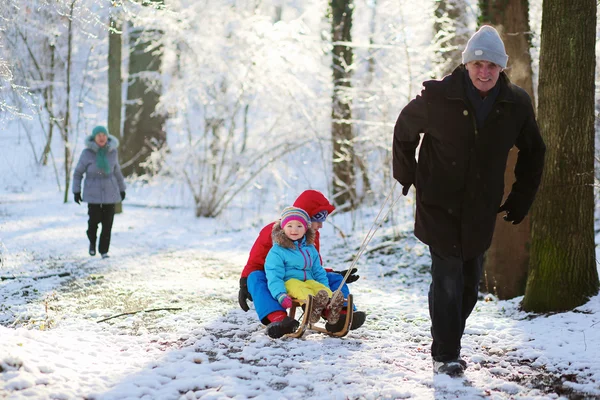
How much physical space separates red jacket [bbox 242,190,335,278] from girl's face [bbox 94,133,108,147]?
4368 millimetres

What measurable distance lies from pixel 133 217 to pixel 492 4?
29.4ft

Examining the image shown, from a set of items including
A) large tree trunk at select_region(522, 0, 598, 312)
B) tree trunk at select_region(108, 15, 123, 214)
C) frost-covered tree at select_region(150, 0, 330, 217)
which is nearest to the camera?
large tree trunk at select_region(522, 0, 598, 312)

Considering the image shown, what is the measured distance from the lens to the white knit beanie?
11.4 feet

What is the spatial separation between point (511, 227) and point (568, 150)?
5.76 feet

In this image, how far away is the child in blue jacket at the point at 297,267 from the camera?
456 cm

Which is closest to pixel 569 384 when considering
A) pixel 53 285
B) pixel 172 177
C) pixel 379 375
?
pixel 379 375

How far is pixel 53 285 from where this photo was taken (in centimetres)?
667

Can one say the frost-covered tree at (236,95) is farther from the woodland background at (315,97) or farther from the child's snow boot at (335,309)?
the child's snow boot at (335,309)

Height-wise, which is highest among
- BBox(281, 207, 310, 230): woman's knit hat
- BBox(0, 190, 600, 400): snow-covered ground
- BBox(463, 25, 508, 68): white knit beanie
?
BBox(463, 25, 508, 68): white knit beanie

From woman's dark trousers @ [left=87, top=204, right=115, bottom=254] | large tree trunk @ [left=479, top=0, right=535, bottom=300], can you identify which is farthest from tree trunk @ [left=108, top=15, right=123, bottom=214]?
large tree trunk @ [left=479, top=0, right=535, bottom=300]

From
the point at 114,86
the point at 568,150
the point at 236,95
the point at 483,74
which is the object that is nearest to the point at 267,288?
the point at 483,74

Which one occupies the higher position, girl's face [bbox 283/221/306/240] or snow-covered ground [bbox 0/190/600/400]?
girl's face [bbox 283/221/306/240]

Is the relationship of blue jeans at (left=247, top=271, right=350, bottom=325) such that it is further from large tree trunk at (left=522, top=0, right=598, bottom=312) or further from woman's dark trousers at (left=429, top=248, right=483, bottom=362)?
large tree trunk at (left=522, top=0, right=598, bottom=312)

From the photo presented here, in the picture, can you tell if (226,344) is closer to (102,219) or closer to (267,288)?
(267,288)
